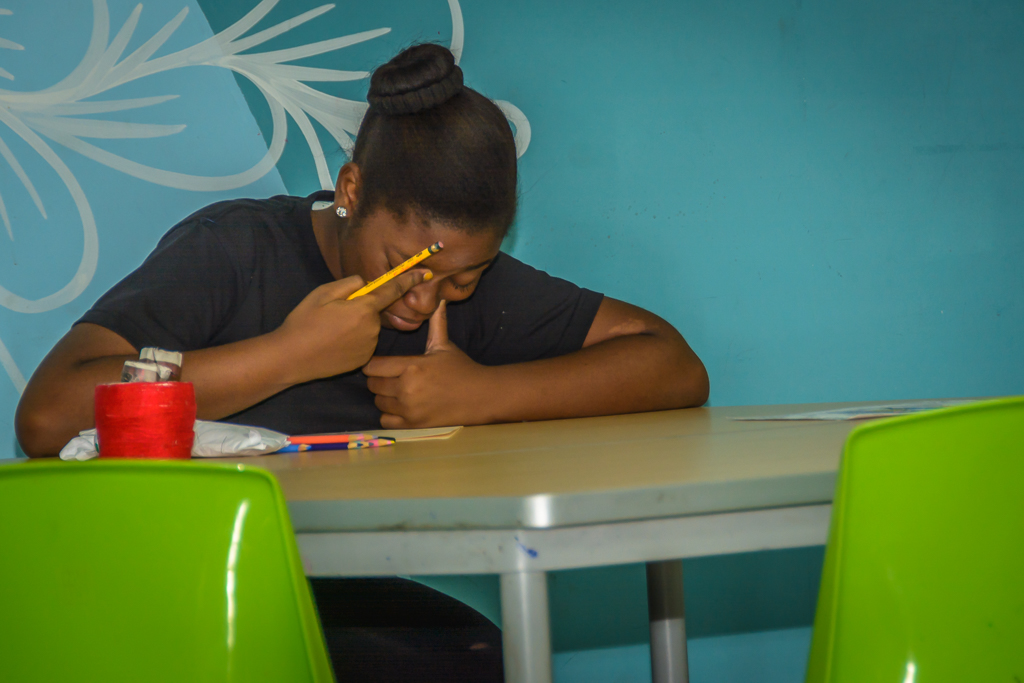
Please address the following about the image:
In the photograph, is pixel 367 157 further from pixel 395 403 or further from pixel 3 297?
pixel 3 297

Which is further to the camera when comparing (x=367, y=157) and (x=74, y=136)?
(x=74, y=136)

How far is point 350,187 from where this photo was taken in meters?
1.14

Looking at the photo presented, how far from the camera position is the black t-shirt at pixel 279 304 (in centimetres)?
98

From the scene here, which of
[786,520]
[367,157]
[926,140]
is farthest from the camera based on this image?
[926,140]

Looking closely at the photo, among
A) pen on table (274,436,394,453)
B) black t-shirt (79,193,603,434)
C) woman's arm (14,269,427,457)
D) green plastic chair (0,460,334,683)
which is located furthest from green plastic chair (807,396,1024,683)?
black t-shirt (79,193,603,434)

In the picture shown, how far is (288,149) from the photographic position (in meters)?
1.42

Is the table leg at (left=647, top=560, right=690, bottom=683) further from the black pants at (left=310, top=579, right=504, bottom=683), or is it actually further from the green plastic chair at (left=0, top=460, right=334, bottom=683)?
the green plastic chair at (left=0, top=460, right=334, bottom=683)

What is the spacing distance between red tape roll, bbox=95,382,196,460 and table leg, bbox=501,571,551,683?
367 millimetres

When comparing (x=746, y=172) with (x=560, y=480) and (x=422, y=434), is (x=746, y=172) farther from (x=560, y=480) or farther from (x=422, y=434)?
(x=560, y=480)

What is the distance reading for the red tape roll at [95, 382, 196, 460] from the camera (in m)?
0.60

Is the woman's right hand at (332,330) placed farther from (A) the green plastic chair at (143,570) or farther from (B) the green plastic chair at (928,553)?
(B) the green plastic chair at (928,553)

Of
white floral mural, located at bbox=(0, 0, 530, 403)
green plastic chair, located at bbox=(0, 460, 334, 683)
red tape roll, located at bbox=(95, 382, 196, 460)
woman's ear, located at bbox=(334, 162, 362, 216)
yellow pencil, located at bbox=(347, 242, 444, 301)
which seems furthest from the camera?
white floral mural, located at bbox=(0, 0, 530, 403)

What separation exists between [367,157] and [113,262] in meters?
0.60

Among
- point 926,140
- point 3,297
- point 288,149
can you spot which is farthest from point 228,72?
point 926,140
